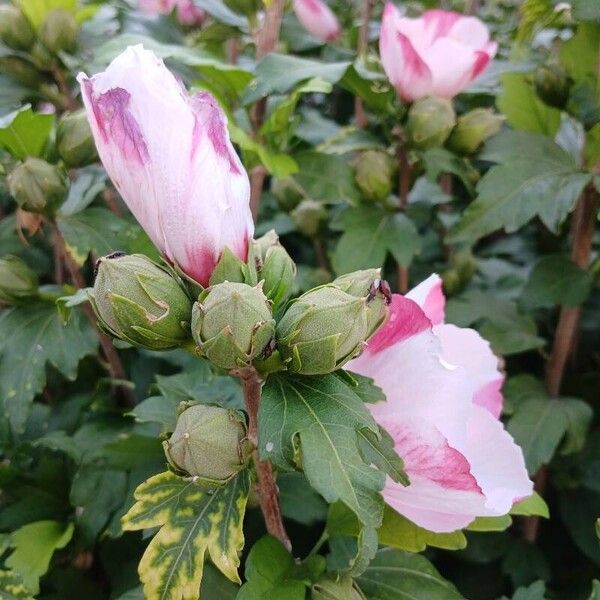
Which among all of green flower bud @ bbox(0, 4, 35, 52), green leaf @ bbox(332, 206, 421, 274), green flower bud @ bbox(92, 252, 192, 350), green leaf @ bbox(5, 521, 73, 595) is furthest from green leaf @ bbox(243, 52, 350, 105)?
green leaf @ bbox(5, 521, 73, 595)

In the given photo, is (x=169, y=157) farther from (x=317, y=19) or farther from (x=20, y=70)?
(x=317, y=19)

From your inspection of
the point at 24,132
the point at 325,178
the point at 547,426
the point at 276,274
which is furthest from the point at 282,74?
the point at 547,426

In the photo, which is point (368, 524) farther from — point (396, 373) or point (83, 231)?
point (83, 231)

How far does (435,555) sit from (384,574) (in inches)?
11.5

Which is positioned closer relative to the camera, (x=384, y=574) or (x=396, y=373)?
(x=396, y=373)

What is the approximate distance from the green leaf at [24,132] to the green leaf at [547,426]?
0.55 m

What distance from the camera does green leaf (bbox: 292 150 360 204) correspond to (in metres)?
0.79

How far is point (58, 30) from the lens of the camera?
0.78m

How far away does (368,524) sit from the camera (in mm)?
374

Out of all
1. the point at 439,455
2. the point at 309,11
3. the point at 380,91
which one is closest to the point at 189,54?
the point at 380,91

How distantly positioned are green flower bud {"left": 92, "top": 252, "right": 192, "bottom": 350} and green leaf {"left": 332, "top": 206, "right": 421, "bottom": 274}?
42cm

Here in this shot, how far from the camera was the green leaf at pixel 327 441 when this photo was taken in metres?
0.37

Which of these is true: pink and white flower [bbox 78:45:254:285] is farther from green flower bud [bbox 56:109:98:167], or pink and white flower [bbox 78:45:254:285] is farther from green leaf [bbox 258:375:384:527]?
green flower bud [bbox 56:109:98:167]

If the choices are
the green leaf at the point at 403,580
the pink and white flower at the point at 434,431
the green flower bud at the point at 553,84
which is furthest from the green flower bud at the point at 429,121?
the green leaf at the point at 403,580
